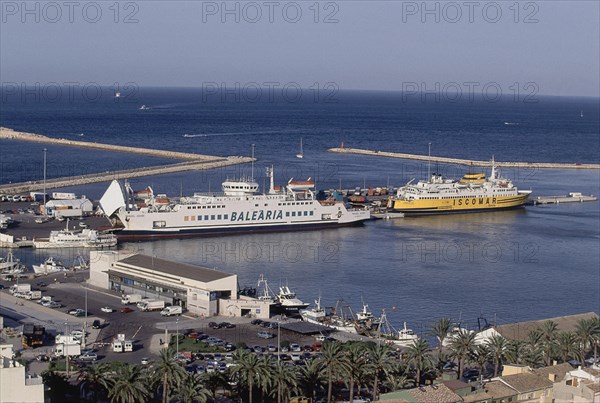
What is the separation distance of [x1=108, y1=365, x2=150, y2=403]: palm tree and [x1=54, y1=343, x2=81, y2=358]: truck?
4253 millimetres

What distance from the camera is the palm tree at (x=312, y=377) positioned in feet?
67.8

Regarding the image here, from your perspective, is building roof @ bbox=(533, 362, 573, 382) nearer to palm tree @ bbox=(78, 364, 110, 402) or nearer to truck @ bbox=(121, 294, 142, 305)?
palm tree @ bbox=(78, 364, 110, 402)

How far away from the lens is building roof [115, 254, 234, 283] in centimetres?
2912

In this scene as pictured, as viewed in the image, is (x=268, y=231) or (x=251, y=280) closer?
(x=251, y=280)

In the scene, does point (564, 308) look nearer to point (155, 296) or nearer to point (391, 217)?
point (155, 296)

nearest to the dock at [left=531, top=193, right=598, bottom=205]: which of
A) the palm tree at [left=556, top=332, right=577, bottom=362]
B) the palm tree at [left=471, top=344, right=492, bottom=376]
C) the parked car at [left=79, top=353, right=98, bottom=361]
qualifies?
the palm tree at [left=556, top=332, right=577, bottom=362]

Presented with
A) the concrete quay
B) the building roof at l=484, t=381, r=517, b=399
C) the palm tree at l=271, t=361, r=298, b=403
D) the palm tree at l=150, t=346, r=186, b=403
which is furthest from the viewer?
the concrete quay

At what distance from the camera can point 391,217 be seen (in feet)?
172

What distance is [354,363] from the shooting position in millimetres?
20781

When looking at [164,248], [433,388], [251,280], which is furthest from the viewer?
[164,248]

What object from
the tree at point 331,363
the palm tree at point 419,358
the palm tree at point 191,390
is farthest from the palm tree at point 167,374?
the palm tree at point 419,358

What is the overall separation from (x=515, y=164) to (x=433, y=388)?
5651 cm

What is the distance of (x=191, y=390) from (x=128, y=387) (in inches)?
42.8

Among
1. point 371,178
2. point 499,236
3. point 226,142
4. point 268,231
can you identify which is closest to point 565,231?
point 499,236
